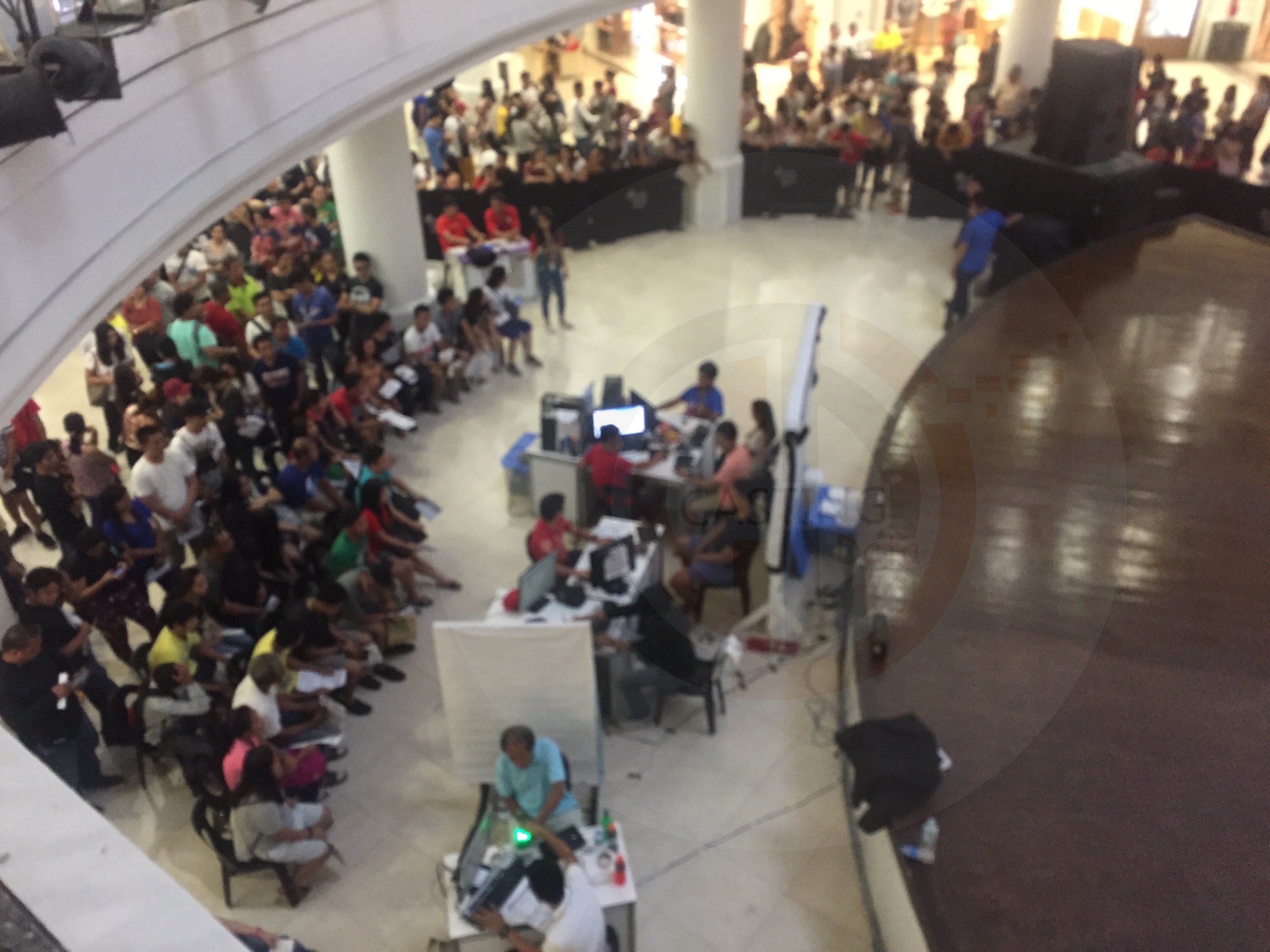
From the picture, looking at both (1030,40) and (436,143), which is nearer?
(436,143)

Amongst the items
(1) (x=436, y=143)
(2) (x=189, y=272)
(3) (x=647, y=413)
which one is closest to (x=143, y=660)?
(3) (x=647, y=413)

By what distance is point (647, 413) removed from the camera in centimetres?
837

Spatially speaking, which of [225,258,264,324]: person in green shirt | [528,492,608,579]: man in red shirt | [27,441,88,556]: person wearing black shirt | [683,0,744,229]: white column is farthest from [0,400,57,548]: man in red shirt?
[683,0,744,229]: white column

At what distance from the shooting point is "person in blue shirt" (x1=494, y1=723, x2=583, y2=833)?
5.17 metres

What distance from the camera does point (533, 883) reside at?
4461mm

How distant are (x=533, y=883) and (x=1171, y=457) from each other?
6.42 metres

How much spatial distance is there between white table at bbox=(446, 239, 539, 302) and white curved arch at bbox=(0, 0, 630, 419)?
4.64m

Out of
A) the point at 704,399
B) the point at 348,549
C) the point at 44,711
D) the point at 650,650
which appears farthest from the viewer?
the point at 704,399

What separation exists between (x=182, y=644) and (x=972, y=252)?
899 centimetres

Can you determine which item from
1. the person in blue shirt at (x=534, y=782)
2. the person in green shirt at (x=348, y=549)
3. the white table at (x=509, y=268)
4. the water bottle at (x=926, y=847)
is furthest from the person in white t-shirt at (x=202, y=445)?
the water bottle at (x=926, y=847)

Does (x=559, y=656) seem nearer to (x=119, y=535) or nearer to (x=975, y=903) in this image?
(x=975, y=903)

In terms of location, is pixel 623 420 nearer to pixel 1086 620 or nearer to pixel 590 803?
pixel 590 803

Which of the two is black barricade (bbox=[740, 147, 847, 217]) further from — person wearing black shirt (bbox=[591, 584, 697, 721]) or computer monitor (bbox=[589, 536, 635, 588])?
person wearing black shirt (bbox=[591, 584, 697, 721])

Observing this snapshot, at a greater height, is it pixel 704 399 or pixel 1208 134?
pixel 1208 134
